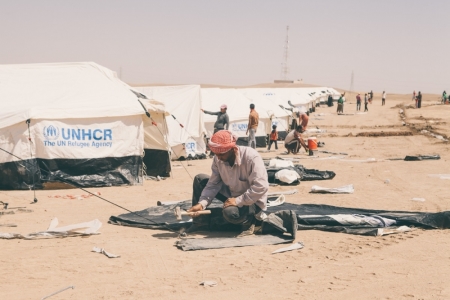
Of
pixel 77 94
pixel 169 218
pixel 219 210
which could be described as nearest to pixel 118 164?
pixel 77 94

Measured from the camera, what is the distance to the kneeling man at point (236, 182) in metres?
6.84

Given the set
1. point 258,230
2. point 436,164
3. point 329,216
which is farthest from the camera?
point 436,164

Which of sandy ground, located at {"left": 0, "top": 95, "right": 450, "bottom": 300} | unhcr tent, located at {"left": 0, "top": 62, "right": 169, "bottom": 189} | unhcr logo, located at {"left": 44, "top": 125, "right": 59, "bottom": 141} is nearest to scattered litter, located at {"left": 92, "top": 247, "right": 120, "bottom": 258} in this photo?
sandy ground, located at {"left": 0, "top": 95, "right": 450, "bottom": 300}

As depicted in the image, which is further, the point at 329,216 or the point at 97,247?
the point at 329,216

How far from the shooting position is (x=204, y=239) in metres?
6.95

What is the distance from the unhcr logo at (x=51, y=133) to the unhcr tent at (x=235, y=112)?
9.16m

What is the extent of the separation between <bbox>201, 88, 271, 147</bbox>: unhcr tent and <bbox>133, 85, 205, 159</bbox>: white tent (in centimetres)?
208

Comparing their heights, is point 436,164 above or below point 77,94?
below

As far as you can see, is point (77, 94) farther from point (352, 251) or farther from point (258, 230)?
point (352, 251)

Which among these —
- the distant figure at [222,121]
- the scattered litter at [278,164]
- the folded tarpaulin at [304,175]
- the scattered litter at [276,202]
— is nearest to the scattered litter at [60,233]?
the scattered litter at [276,202]

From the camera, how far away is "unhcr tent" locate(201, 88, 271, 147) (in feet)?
71.7

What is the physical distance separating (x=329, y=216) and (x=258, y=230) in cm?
112

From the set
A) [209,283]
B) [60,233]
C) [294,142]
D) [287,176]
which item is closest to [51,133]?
[287,176]

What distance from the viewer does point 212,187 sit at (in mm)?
7195
